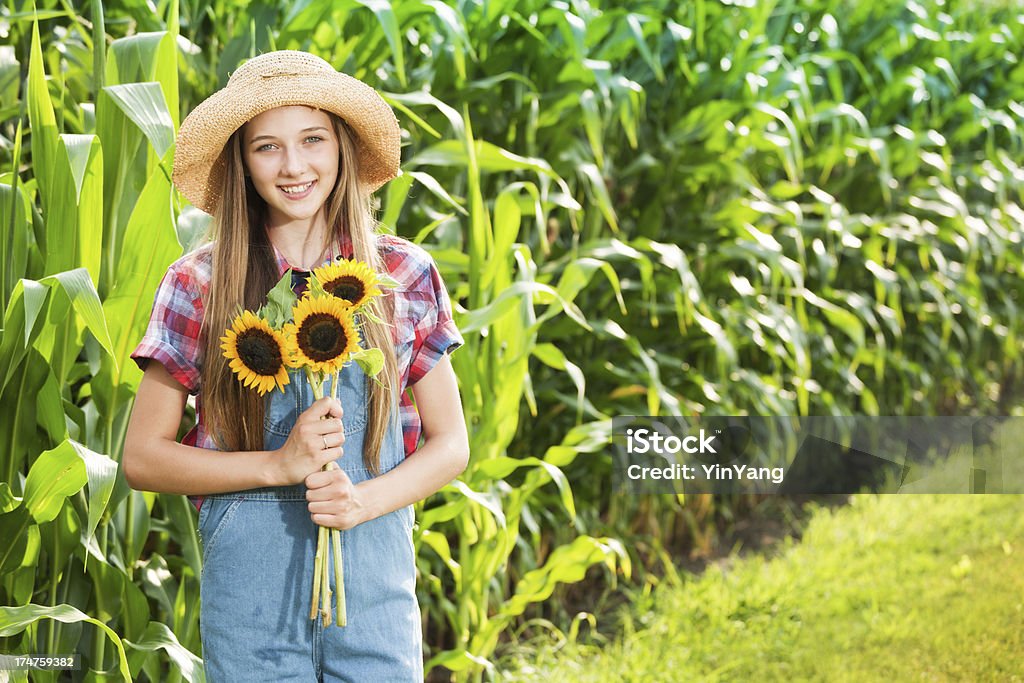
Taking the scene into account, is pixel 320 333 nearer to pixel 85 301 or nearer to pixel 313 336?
pixel 313 336

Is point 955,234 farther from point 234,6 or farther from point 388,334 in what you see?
point 388,334

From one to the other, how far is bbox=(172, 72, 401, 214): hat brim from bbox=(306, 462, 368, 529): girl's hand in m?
0.32

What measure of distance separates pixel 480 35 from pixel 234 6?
0.44 metres

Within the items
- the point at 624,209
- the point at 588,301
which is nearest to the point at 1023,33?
the point at 624,209

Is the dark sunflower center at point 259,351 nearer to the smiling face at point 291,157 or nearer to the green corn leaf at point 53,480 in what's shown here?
the smiling face at point 291,157

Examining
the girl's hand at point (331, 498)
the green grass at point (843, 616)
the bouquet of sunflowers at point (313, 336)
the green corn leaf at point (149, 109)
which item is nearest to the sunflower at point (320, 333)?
the bouquet of sunflowers at point (313, 336)

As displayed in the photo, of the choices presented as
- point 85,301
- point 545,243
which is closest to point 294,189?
point 85,301

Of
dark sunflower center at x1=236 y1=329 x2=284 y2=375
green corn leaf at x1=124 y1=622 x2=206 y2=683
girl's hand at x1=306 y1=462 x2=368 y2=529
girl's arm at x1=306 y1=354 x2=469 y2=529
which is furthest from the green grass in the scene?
dark sunflower center at x1=236 y1=329 x2=284 y2=375

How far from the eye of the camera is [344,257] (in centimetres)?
105

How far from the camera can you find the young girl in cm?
100

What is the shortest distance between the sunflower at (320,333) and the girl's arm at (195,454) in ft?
0.17

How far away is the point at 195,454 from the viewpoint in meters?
0.98

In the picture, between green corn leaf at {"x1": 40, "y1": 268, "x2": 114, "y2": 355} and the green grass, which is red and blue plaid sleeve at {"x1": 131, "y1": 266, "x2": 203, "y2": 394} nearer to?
green corn leaf at {"x1": 40, "y1": 268, "x2": 114, "y2": 355}

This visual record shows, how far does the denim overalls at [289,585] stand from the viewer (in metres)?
1.00
